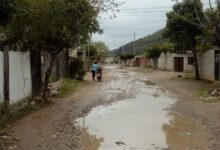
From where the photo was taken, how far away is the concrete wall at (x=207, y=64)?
31.1 meters

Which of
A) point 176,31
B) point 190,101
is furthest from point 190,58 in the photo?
point 190,101

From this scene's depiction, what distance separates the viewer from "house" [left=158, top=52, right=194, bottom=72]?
5094 cm

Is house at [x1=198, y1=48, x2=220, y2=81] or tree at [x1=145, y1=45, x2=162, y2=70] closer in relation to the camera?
→ house at [x1=198, y1=48, x2=220, y2=81]

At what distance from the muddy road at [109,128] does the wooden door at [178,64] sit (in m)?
36.4

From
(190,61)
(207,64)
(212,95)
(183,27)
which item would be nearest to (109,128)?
(212,95)

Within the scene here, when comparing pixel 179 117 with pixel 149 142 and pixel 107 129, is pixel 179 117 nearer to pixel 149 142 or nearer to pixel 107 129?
pixel 107 129

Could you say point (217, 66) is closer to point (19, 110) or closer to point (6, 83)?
point (19, 110)

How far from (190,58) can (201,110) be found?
35.5m

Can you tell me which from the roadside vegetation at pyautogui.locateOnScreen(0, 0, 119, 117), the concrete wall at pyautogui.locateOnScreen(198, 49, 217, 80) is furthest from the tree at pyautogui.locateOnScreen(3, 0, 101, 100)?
the concrete wall at pyautogui.locateOnScreen(198, 49, 217, 80)

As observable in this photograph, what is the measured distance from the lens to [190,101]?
1895cm

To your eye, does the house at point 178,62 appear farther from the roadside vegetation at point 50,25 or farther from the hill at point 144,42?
the hill at point 144,42

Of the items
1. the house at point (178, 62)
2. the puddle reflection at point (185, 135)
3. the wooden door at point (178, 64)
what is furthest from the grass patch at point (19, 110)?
the wooden door at point (178, 64)

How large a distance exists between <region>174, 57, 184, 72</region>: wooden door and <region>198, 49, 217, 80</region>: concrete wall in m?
17.8

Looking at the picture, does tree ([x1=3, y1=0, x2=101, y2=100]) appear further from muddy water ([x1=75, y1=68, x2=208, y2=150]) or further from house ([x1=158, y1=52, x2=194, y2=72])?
house ([x1=158, y1=52, x2=194, y2=72])
